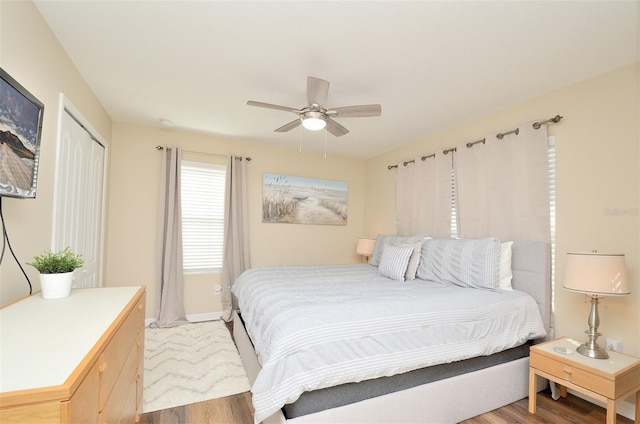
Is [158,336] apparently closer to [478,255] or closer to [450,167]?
[478,255]

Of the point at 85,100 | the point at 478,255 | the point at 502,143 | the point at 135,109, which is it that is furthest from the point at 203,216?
the point at 502,143

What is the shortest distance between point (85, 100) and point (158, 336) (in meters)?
2.56

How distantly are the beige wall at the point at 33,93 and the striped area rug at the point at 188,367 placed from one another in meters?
1.20

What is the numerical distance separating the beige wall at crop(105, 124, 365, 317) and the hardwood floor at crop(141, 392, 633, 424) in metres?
2.14

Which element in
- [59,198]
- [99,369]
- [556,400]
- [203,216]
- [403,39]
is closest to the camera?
[99,369]

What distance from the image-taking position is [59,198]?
2080 mm

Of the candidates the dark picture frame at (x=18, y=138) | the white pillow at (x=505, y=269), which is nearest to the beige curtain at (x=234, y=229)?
the dark picture frame at (x=18, y=138)

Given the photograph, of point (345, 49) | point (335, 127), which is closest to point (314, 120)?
point (335, 127)

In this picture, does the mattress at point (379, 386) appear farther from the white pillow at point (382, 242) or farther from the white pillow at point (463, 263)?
the white pillow at point (382, 242)

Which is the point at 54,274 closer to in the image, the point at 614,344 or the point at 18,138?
the point at 18,138

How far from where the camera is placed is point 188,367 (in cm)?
263

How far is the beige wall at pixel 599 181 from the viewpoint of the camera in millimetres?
2066

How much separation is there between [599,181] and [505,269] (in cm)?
98

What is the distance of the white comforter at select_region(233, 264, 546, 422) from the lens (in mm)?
1511
